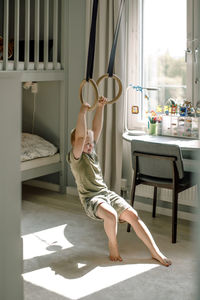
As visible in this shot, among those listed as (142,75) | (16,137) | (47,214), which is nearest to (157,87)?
(142,75)

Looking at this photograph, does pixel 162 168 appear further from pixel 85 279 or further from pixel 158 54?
pixel 158 54

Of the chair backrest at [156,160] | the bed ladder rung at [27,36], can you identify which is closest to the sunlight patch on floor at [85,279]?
the chair backrest at [156,160]

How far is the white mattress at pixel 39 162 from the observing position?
13.3 feet

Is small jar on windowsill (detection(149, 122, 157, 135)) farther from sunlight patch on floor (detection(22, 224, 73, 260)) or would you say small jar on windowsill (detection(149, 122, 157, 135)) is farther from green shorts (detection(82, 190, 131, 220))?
sunlight patch on floor (detection(22, 224, 73, 260))

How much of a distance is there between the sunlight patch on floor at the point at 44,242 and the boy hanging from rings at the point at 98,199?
0.38 m

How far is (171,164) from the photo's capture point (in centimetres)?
312

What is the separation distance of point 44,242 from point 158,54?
1830 millimetres

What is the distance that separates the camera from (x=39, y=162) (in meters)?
4.20

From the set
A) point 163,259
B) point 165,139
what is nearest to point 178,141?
point 165,139

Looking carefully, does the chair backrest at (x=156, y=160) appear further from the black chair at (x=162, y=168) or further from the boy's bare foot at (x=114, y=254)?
the boy's bare foot at (x=114, y=254)

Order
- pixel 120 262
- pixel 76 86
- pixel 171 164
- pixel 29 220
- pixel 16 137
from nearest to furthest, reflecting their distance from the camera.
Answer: pixel 16 137 → pixel 120 262 → pixel 171 164 → pixel 29 220 → pixel 76 86

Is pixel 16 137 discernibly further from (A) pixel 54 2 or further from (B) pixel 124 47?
(A) pixel 54 2

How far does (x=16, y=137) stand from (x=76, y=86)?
3230 mm

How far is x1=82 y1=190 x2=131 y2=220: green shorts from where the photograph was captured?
285 centimetres
